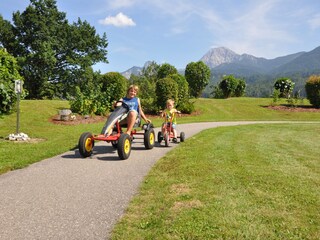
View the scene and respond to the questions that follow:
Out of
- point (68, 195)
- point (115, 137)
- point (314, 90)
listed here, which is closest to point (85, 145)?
point (115, 137)

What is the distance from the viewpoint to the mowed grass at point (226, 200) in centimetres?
370

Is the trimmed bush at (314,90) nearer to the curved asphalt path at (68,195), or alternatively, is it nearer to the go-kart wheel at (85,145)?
the curved asphalt path at (68,195)

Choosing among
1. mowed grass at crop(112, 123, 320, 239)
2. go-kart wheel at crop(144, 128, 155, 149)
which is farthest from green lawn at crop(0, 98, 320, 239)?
go-kart wheel at crop(144, 128, 155, 149)

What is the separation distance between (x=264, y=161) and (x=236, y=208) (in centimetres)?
367

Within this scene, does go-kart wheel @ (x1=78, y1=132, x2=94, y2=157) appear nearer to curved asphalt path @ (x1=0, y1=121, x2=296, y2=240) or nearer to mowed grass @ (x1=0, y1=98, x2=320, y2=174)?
curved asphalt path @ (x1=0, y1=121, x2=296, y2=240)

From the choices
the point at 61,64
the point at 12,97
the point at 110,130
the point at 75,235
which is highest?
the point at 61,64

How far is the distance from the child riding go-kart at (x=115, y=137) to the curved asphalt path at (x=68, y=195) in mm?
258

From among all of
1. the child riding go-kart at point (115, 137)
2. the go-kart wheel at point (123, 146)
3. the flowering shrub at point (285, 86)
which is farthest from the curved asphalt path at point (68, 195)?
the flowering shrub at point (285, 86)

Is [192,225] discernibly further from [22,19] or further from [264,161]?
[22,19]

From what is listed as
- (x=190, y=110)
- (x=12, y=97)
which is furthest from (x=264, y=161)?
(x=190, y=110)

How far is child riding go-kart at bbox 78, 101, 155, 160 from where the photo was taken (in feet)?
25.1

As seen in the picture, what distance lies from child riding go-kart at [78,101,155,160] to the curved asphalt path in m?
0.26

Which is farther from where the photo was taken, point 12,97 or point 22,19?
point 22,19

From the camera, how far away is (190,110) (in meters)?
27.1
